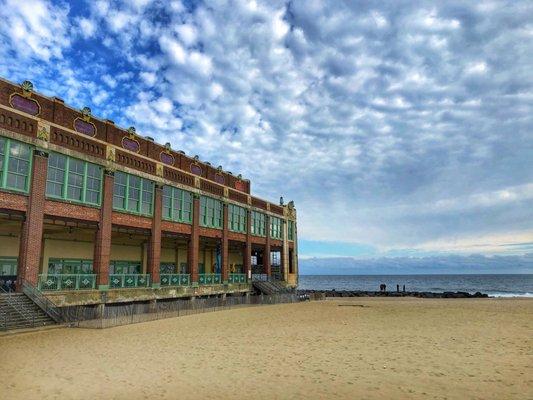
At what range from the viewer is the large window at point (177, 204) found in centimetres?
3659

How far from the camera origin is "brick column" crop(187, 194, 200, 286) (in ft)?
128

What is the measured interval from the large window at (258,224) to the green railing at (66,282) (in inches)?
946

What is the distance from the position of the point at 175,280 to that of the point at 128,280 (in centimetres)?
568

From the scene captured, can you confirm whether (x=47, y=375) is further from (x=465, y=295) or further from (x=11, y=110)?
(x=465, y=295)

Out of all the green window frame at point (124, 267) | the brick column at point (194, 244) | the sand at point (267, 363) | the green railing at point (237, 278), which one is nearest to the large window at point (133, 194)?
the brick column at point (194, 244)

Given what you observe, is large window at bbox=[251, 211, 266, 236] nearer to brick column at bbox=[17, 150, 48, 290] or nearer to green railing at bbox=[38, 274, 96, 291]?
green railing at bbox=[38, 274, 96, 291]

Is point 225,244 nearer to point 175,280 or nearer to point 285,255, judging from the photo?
point 175,280

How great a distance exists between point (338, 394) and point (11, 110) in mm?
23675

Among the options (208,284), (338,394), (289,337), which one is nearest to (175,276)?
(208,284)

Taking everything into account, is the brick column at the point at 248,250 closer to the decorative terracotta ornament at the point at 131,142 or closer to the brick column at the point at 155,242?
the brick column at the point at 155,242

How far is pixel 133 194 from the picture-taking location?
33031mm

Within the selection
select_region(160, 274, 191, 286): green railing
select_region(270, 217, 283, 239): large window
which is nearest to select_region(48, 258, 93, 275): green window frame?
select_region(160, 274, 191, 286): green railing

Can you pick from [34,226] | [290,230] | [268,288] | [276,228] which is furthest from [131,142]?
[290,230]

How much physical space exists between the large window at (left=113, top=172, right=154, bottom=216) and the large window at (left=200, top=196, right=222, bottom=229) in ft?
24.4
